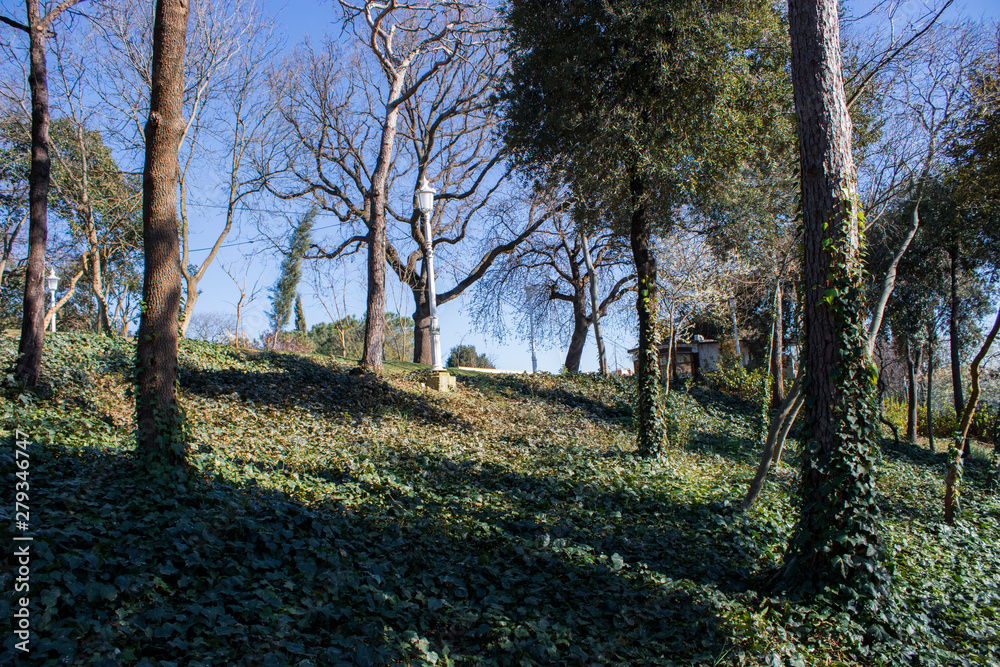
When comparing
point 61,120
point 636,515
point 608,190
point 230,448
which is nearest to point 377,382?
point 230,448

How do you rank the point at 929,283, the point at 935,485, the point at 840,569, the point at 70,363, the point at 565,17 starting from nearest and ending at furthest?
the point at 840,569 → the point at 70,363 → the point at 565,17 → the point at 935,485 → the point at 929,283

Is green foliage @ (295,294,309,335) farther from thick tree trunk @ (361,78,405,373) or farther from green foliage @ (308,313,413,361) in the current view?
thick tree trunk @ (361,78,405,373)

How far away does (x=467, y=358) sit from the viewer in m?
45.2

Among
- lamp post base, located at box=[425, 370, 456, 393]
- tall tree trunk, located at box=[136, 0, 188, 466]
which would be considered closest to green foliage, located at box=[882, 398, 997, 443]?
lamp post base, located at box=[425, 370, 456, 393]

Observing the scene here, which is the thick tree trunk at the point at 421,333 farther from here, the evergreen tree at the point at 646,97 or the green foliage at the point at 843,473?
the green foliage at the point at 843,473

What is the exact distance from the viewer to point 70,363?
360 inches

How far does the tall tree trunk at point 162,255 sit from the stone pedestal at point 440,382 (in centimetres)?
799

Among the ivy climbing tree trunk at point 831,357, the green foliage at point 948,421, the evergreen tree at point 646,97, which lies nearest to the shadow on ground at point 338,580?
the ivy climbing tree trunk at point 831,357

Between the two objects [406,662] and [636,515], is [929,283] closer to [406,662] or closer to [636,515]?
[636,515]

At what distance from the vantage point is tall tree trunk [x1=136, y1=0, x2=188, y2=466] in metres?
5.57

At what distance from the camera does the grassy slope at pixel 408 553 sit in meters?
3.34

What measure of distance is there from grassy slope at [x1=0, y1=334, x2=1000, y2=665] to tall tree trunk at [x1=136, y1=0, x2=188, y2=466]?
21.8 inches

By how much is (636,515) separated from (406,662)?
13.1 feet

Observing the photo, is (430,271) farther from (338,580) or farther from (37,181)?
(338,580)
